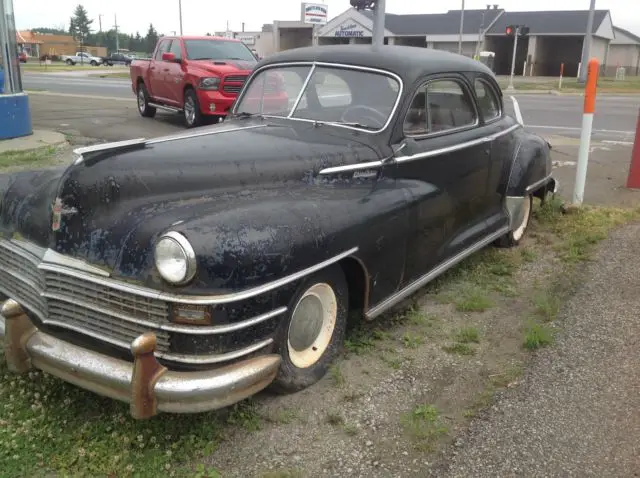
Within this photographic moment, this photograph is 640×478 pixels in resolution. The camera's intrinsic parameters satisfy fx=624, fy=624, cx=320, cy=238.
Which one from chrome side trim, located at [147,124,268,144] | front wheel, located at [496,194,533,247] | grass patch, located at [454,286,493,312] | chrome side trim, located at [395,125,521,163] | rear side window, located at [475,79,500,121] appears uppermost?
rear side window, located at [475,79,500,121]

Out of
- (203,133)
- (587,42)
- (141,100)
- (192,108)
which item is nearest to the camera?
(203,133)

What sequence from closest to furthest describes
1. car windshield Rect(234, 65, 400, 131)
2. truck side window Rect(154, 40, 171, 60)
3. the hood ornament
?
1. the hood ornament
2. car windshield Rect(234, 65, 400, 131)
3. truck side window Rect(154, 40, 171, 60)

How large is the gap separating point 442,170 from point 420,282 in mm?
797

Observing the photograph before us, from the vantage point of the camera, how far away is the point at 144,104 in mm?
14250

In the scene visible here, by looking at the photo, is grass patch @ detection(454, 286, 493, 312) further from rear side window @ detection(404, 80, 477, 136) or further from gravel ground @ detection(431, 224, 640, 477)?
rear side window @ detection(404, 80, 477, 136)

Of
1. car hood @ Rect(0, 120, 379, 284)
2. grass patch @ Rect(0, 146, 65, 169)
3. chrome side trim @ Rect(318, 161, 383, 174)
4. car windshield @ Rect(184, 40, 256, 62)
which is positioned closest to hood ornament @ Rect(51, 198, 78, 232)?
car hood @ Rect(0, 120, 379, 284)

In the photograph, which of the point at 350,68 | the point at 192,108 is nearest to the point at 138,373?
the point at 350,68

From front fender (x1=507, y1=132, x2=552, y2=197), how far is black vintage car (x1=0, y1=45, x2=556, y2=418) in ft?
3.08

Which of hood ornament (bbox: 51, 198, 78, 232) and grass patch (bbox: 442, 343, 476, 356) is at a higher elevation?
hood ornament (bbox: 51, 198, 78, 232)

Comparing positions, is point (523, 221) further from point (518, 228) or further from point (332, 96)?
point (332, 96)

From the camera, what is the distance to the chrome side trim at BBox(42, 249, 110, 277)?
279 centimetres

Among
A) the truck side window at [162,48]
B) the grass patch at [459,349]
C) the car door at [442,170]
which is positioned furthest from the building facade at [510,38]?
the grass patch at [459,349]

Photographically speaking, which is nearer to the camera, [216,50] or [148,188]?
[148,188]

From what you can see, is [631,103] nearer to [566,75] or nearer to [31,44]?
[566,75]
